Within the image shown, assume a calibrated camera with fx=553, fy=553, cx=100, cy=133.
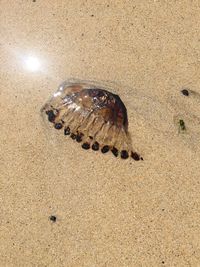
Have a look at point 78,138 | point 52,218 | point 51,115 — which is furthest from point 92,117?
point 52,218

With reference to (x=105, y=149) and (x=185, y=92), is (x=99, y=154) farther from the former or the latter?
(x=185, y=92)

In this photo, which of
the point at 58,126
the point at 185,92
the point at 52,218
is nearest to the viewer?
the point at 52,218

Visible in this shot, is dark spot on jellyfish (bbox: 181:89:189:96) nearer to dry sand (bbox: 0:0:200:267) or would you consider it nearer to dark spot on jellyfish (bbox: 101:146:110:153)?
dry sand (bbox: 0:0:200:267)

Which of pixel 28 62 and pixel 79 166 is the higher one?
pixel 28 62

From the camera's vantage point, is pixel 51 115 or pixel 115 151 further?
pixel 51 115

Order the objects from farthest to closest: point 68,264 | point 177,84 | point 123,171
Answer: point 177,84 < point 123,171 < point 68,264

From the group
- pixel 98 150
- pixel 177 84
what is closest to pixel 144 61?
pixel 177 84

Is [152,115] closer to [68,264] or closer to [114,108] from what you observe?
[114,108]
